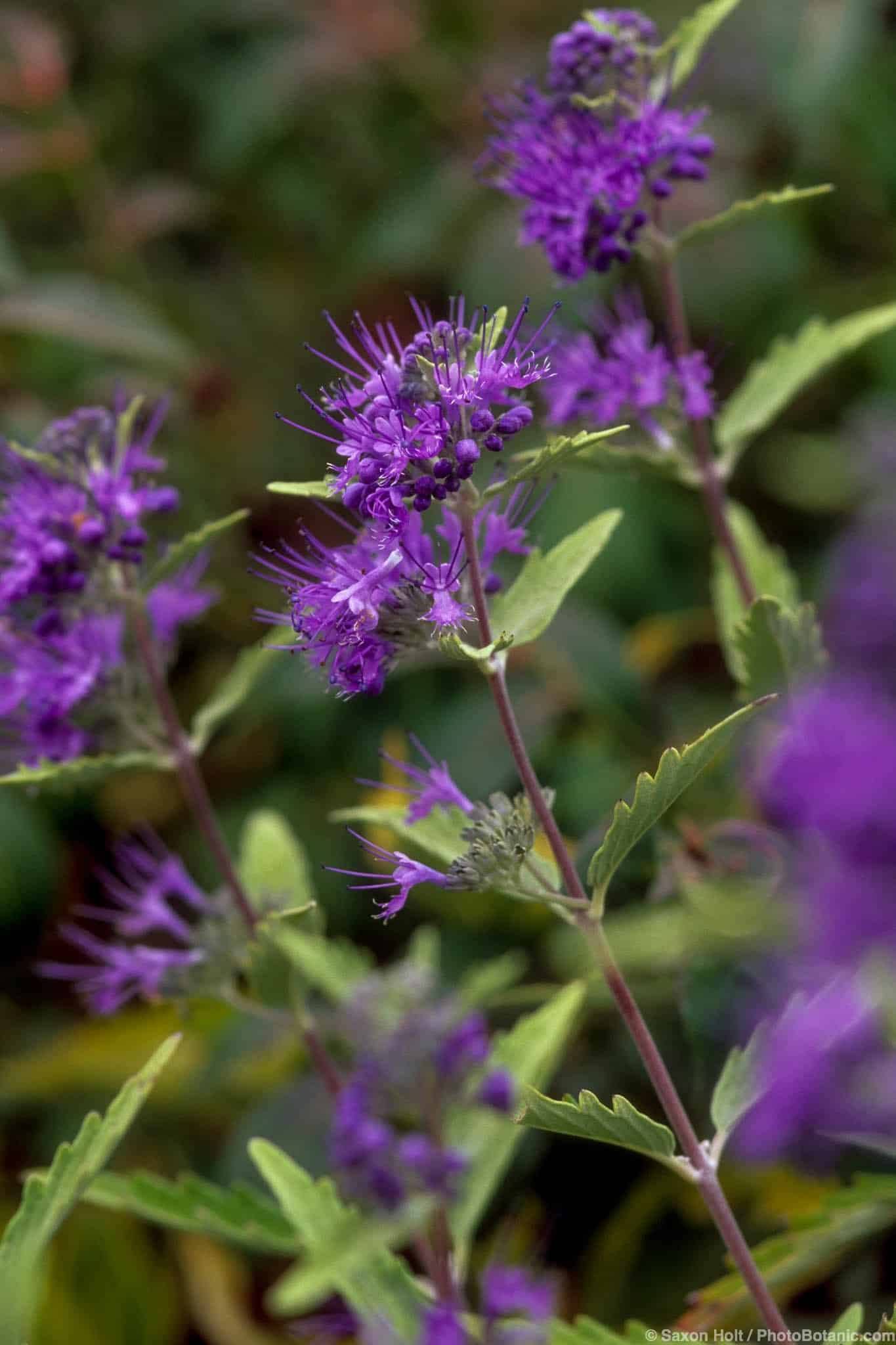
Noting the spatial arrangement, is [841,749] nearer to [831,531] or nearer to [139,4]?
[831,531]

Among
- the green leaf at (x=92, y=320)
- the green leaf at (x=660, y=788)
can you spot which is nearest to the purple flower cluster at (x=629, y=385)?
the green leaf at (x=660, y=788)

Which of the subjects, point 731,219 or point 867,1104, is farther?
point 731,219

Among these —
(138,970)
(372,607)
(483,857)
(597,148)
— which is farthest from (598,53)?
(138,970)

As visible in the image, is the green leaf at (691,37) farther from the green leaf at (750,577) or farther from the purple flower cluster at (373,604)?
the purple flower cluster at (373,604)

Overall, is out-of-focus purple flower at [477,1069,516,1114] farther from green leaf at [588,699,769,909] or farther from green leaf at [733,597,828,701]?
green leaf at [733,597,828,701]

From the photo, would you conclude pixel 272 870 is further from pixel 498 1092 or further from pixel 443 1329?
pixel 443 1329

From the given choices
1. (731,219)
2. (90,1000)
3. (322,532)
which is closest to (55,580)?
(90,1000)

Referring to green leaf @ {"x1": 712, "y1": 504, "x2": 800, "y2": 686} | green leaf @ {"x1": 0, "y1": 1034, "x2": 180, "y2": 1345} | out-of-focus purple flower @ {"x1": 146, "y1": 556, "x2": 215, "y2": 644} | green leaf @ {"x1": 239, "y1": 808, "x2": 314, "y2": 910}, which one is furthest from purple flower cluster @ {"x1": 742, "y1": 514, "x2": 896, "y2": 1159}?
out-of-focus purple flower @ {"x1": 146, "y1": 556, "x2": 215, "y2": 644}
